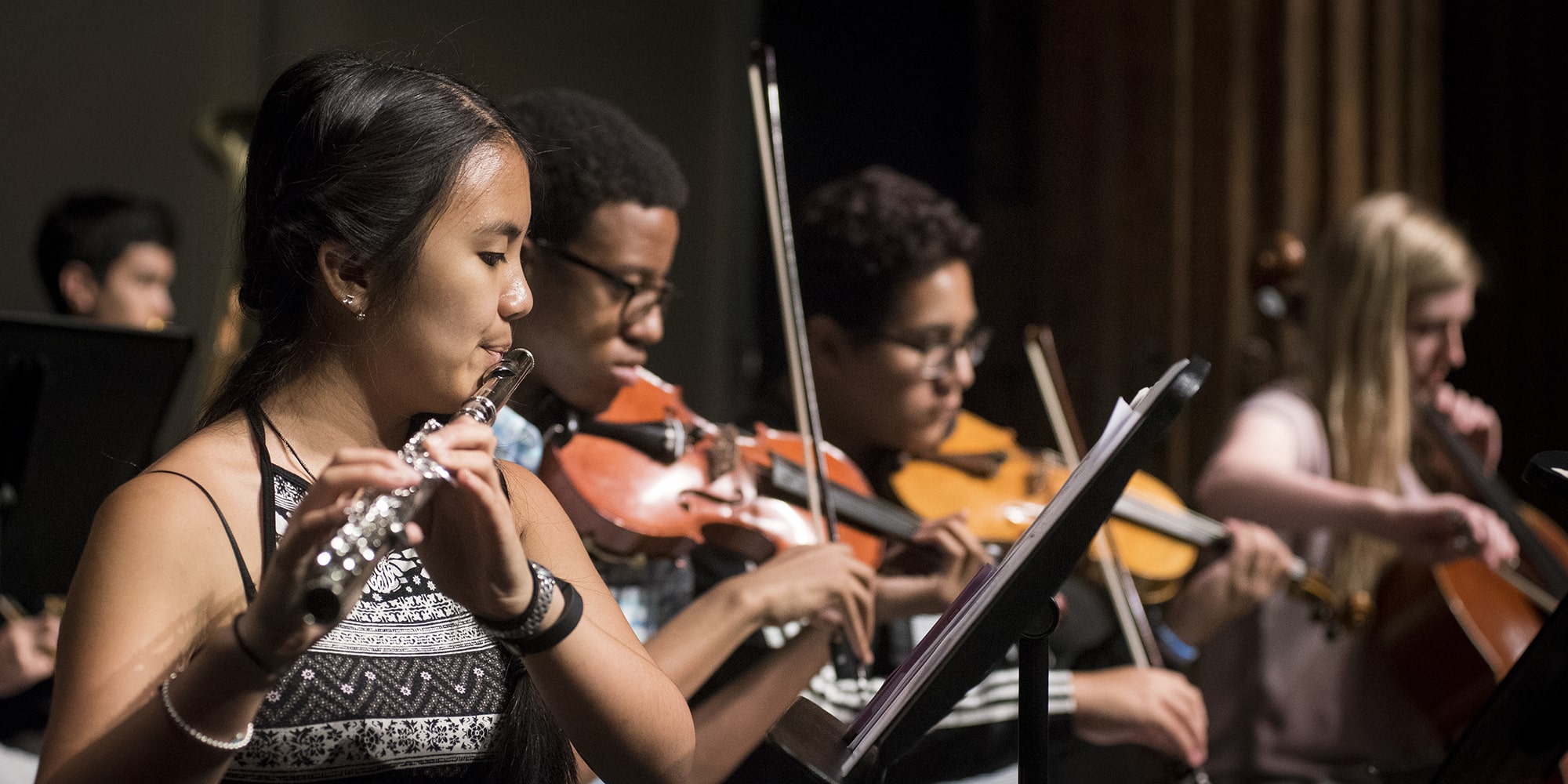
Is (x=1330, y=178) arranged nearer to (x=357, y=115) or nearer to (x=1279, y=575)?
(x=1279, y=575)

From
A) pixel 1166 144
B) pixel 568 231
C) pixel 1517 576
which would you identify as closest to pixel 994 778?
pixel 568 231

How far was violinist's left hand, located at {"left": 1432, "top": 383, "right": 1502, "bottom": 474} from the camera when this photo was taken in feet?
7.95

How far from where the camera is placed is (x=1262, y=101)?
2959mm

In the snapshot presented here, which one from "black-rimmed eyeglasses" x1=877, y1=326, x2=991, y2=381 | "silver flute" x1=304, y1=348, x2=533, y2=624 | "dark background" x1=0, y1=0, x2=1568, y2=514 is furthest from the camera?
"dark background" x1=0, y1=0, x2=1568, y2=514

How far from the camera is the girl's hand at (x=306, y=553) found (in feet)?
2.43

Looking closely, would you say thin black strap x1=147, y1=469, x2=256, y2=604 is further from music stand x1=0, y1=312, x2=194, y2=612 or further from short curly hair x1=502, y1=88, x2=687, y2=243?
music stand x1=0, y1=312, x2=194, y2=612

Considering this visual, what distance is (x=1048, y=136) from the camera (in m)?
3.21

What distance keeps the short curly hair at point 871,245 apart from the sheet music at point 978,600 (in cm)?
91

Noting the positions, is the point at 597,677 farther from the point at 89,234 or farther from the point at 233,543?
the point at 89,234

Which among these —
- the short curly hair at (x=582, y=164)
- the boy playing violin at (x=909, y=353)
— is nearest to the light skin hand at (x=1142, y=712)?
the boy playing violin at (x=909, y=353)

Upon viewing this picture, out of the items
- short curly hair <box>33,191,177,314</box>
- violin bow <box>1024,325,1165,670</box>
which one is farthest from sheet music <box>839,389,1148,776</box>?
short curly hair <box>33,191,177,314</box>

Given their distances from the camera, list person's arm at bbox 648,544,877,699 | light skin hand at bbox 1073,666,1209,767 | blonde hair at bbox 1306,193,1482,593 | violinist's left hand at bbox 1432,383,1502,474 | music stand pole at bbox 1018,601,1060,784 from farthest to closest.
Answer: violinist's left hand at bbox 1432,383,1502,474 → blonde hair at bbox 1306,193,1482,593 → light skin hand at bbox 1073,666,1209,767 → person's arm at bbox 648,544,877,699 → music stand pole at bbox 1018,601,1060,784

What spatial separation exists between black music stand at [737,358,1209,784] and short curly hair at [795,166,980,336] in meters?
0.93

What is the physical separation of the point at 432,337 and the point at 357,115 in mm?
178
